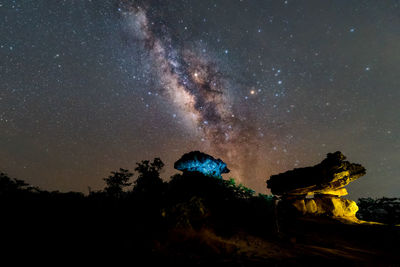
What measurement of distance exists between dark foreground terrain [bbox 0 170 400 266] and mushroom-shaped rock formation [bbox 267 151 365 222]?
5.93 feet

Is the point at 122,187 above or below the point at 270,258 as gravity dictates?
above

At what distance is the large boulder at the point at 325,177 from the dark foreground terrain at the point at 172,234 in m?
2.74

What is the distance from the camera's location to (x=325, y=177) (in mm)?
13891

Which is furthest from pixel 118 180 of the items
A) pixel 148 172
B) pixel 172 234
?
pixel 172 234

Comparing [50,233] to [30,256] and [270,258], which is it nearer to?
[30,256]

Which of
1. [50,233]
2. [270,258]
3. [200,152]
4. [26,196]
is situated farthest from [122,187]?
[270,258]

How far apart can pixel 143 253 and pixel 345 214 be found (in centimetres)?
1522

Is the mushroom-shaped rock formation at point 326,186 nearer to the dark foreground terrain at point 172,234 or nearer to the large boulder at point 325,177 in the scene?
the large boulder at point 325,177

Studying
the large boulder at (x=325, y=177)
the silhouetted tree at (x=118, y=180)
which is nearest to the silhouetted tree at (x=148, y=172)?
the silhouetted tree at (x=118, y=180)

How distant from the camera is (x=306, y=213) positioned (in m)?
13.9

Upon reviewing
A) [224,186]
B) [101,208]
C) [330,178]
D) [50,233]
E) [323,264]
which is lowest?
[323,264]

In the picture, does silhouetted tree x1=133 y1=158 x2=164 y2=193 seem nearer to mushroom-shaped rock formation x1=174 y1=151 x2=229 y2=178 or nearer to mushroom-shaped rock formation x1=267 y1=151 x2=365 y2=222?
mushroom-shaped rock formation x1=174 y1=151 x2=229 y2=178

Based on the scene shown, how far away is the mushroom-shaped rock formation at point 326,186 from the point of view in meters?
13.8

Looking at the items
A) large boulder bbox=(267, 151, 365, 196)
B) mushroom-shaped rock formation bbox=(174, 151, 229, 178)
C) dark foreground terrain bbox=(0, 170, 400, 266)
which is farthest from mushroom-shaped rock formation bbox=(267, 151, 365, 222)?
mushroom-shaped rock formation bbox=(174, 151, 229, 178)
